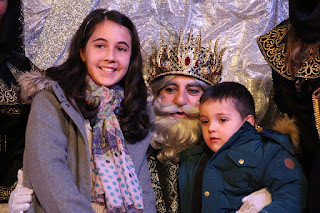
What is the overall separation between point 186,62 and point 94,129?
3.32 feet

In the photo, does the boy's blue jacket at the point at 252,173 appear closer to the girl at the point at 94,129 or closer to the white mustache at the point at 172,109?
the girl at the point at 94,129

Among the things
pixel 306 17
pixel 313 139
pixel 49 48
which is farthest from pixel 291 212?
pixel 49 48

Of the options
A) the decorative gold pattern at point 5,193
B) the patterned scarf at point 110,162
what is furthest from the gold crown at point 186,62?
the decorative gold pattern at point 5,193

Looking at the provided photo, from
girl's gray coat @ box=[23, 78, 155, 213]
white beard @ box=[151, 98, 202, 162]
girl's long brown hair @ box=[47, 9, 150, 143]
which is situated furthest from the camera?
white beard @ box=[151, 98, 202, 162]

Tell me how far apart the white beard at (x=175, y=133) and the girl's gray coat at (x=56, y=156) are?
0.69m

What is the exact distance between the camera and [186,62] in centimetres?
344

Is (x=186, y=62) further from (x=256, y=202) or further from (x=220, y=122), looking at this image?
(x=256, y=202)

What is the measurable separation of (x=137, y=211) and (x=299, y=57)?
1.29 meters

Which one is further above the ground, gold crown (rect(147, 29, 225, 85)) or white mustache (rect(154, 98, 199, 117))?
gold crown (rect(147, 29, 225, 85))

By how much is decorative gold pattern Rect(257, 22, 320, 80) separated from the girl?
0.81 m

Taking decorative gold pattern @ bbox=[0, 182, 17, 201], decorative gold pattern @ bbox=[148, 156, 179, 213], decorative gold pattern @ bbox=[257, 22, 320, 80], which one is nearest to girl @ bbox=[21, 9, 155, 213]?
decorative gold pattern @ bbox=[148, 156, 179, 213]

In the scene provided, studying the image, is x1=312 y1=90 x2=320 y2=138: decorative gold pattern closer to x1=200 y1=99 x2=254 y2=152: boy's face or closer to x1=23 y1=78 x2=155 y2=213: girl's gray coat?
x1=200 y1=99 x2=254 y2=152: boy's face

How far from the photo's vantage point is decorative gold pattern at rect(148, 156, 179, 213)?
3.04 m

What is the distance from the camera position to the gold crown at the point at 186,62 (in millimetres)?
3434
